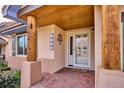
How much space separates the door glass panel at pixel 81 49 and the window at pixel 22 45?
3.69 m

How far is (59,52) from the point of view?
7.32 meters

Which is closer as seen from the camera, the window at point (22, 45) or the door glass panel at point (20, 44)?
the window at point (22, 45)

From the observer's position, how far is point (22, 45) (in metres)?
9.25

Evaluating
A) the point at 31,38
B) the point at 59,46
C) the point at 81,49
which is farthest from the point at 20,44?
the point at 31,38

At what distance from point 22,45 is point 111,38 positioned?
791 cm

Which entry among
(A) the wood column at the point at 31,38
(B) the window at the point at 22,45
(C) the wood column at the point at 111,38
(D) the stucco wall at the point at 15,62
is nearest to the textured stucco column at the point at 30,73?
(A) the wood column at the point at 31,38

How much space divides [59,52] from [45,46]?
0.86 metres

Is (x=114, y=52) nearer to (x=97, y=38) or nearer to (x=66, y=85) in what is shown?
(x=97, y=38)

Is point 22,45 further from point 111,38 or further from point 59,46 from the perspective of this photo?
point 111,38

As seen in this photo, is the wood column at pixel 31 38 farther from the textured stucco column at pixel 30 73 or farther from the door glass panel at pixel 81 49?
the door glass panel at pixel 81 49

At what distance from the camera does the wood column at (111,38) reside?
2.26 meters

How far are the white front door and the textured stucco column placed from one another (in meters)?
3.16

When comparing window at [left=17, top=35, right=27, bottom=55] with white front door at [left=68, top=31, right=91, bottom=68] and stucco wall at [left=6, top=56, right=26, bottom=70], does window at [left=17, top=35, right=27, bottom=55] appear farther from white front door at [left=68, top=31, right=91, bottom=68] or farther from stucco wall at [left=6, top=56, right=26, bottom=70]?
white front door at [left=68, top=31, right=91, bottom=68]

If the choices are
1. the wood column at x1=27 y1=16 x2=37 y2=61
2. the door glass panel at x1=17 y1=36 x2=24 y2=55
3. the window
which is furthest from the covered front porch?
the door glass panel at x1=17 y1=36 x2=24 y2=55
